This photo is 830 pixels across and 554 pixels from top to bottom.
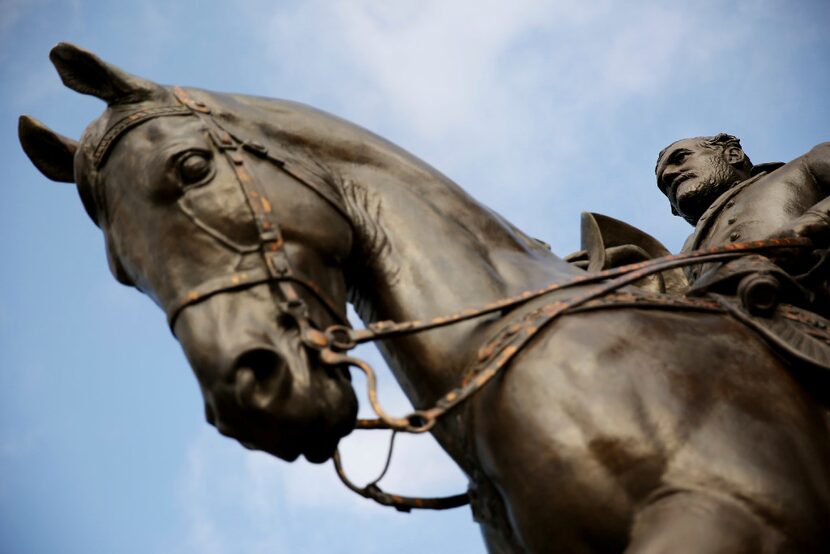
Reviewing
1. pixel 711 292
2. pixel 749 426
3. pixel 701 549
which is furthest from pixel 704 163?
pixel 701 549

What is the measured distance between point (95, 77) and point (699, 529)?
9.79 feet

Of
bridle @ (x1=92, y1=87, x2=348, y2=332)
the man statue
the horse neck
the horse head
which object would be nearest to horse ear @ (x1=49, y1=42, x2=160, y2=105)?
the horse head

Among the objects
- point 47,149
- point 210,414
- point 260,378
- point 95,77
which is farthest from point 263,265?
point 47,149

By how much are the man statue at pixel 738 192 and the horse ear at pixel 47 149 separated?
306 cm

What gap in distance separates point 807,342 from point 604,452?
108 centimetres

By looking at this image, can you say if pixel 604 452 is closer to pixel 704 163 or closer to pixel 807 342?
pixel 807 342

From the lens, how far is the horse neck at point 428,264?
192 inches

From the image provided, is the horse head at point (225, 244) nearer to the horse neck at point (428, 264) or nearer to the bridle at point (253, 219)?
the bridle at point (253, 219)

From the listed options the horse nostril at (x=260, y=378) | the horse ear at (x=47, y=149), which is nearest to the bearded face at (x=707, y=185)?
the horse ear at (x=47, y=149)

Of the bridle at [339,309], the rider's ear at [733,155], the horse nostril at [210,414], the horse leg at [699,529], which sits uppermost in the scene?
the rider's ear at [733,155]

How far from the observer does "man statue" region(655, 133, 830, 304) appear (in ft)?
21.7

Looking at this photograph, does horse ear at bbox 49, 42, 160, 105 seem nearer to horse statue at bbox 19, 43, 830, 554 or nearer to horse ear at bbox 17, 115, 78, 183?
horse statue at bbox 19, 43, 830, 554

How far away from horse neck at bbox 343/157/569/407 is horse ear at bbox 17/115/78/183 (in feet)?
4.11

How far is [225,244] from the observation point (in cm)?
482
